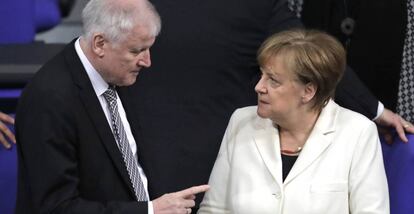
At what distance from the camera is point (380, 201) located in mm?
2828

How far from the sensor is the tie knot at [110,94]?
2816mm

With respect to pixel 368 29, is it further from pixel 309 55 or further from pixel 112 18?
pixel 112 18

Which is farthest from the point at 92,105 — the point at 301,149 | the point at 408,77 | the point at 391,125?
the point at 408,77

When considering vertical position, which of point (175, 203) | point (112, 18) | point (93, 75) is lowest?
point (175, 203)

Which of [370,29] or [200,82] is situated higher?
[370,29]

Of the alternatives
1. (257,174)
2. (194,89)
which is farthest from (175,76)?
(257,174)

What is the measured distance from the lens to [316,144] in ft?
9.46

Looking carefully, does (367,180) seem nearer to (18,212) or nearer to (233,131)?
(233,131)

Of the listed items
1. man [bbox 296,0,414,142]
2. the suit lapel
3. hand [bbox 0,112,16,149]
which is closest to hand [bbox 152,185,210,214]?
the suit lapel

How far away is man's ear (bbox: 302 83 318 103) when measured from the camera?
2845 millimetres

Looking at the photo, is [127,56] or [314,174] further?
[314,174]

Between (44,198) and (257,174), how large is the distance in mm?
632

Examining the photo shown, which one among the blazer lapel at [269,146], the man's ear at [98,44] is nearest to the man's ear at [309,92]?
the blazer lapel at [269,146]

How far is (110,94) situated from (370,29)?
1.08m
